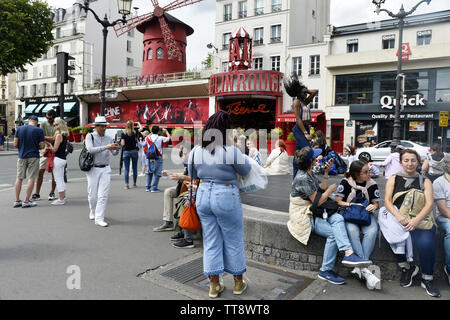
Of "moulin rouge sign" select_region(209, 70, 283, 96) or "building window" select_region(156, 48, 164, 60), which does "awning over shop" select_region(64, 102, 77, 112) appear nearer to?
"building window" select_region(156, 48, 164, 60)

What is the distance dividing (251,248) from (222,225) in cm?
129

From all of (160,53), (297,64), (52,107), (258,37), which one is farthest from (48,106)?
(297,64)

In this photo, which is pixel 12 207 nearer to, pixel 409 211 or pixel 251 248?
pixel 251 248

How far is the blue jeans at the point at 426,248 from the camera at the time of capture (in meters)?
3.65

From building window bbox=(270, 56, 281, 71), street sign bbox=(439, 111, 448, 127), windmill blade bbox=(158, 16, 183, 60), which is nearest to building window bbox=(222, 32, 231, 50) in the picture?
building window bbox=(270, 56, 281, 71)

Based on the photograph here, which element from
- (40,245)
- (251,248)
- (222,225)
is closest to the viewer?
(222,225)

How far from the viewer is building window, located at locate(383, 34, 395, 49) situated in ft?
80.5

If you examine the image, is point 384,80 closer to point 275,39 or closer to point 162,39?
point 275,39

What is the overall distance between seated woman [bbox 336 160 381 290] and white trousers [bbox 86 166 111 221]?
13.0 ft

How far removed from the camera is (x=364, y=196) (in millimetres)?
4121

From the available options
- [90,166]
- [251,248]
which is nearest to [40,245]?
[90,166]

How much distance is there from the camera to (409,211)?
151 inches

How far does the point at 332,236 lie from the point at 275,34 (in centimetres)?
2701

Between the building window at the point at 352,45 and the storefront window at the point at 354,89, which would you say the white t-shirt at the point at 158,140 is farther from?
the building window at the point at 352,45
